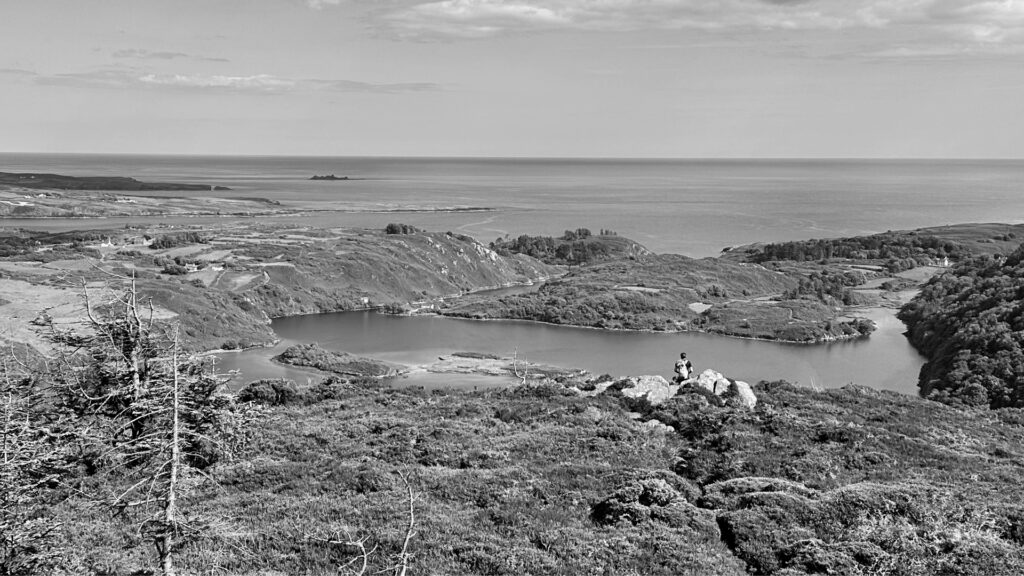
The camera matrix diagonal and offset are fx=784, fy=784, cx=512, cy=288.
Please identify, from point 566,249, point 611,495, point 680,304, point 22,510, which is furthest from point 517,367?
point 566,249

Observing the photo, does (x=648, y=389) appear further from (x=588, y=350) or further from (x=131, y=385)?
(x=588, y=350)

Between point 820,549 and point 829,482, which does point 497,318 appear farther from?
point 820,549

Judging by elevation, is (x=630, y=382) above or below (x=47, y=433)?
below

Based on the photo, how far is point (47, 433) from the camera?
629 inches

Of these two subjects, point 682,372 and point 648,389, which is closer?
point 648,389

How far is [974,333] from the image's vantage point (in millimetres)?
57219

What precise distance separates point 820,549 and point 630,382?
18426mm

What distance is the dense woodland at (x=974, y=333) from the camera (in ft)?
152

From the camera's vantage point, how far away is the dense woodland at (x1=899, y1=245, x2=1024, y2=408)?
46406 mm

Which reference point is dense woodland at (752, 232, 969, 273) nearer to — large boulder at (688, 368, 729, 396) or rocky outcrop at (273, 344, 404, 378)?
rocky outcrop at (273, 344, 404, 378)

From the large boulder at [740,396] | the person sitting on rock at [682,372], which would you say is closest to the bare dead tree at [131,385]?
the large boulder at [740,396]

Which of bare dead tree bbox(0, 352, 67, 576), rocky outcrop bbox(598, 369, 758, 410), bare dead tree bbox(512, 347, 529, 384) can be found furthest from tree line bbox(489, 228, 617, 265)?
bare dead tree bbox(0, 352, 67, 576)

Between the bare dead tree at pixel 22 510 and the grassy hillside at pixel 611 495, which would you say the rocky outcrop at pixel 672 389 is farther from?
the bare dead tree at pixel 22 510

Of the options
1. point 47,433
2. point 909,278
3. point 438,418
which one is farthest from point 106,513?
point 909,278
